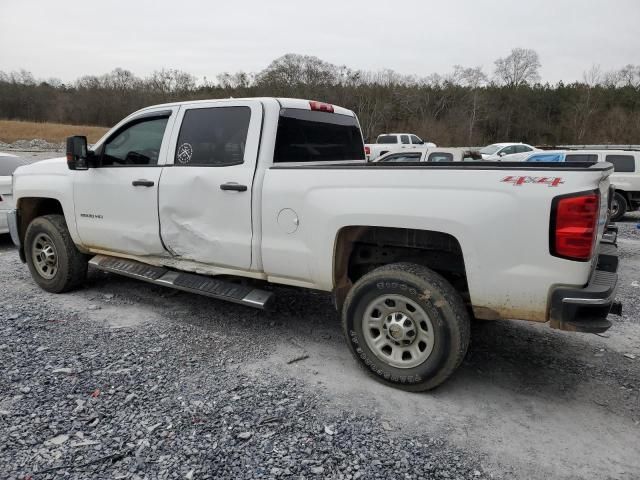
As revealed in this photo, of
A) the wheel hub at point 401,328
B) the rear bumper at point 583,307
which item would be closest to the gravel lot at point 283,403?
the wheel hub at point 401,328

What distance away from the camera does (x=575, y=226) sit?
2.57 m

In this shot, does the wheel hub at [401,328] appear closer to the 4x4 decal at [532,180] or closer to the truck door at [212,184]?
the 4x4 decal at [532,180]

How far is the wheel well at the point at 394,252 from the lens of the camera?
10.5 ft

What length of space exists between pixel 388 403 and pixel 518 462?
85 cm

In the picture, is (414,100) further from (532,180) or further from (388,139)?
(532,180)

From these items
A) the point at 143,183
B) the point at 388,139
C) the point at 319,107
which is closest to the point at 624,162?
the point at 319,107

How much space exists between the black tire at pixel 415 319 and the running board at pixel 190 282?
0.88m

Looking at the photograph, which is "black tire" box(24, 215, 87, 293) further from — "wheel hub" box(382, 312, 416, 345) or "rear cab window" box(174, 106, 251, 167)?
"wheel hub" box(382, 312, 416, 345)

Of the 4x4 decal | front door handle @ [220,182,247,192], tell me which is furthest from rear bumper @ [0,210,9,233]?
the 4x4 decal

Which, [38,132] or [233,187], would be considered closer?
[233,187]

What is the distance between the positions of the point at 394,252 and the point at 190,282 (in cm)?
189

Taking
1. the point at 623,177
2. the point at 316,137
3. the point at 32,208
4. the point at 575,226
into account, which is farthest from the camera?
the point at 623,177

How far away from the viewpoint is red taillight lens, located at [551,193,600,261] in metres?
2.54

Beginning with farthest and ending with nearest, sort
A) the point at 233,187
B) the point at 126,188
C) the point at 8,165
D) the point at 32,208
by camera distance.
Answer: the point at 8,165 → the point at 32,208 → the point at 126,188 → the point at 233,187
